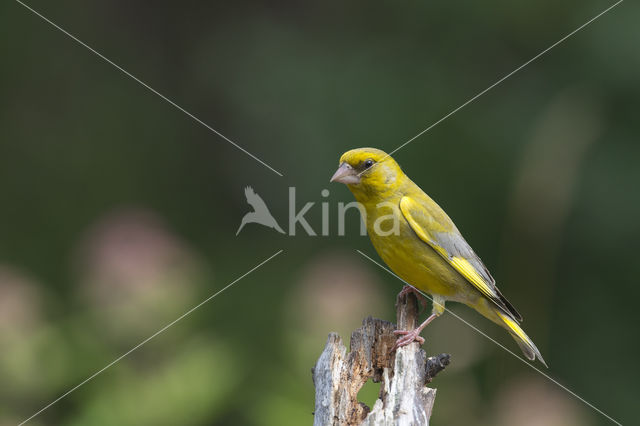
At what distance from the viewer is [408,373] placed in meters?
3.29

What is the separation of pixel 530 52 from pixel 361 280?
3479 mm

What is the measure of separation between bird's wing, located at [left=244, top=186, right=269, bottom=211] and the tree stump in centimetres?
405

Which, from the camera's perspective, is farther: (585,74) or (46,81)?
(46,81)

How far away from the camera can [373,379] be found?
11.8 feet

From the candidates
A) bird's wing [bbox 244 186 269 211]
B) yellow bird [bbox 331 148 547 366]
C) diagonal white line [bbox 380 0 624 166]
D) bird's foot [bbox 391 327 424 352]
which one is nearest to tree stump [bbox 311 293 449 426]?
bird's foot [bbox 391 327 424 352]

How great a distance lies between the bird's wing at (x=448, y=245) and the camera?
4270mm

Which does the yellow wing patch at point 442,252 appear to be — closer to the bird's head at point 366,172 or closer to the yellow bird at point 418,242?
the yellow bird at point 418,242

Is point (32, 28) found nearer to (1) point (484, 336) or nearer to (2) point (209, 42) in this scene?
(2) point (209, 42)

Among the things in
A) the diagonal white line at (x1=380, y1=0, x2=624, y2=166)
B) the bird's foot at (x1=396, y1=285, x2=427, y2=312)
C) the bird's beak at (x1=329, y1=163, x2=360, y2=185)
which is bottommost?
the bird's foot at (x1=396, y1=285, x2=427, y2=312)

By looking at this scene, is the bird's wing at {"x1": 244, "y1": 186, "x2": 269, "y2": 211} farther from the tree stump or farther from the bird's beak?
the tree stump

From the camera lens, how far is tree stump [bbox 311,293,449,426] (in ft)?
10.1

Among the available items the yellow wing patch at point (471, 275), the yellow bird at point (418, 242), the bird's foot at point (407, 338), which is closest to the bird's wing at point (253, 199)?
the yellow bird at point (418, 242)

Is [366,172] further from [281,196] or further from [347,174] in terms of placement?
[281,196]

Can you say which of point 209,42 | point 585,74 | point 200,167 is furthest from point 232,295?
point 585,74
